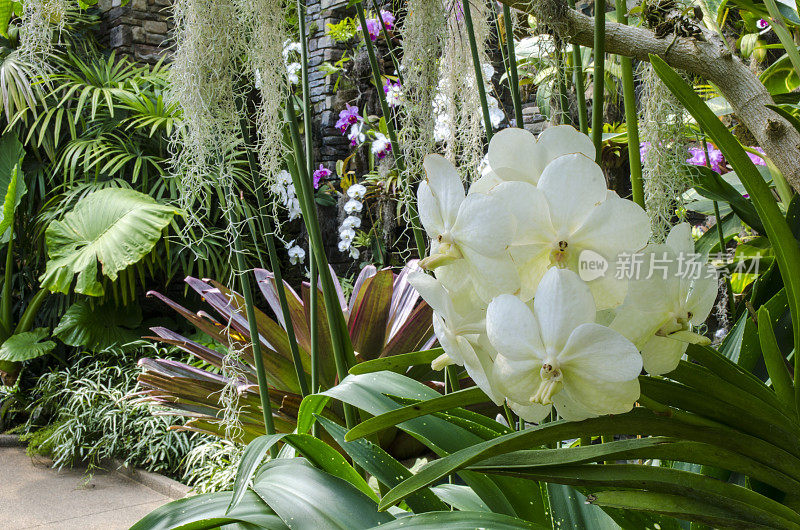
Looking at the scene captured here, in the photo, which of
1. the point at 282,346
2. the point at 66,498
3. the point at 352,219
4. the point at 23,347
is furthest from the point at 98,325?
the point at 282,346

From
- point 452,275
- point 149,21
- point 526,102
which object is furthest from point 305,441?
point 149,21

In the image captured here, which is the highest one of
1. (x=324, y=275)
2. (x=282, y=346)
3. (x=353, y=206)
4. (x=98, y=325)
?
(x=324, y=275)

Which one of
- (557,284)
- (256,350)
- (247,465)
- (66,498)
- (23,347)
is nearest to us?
(557,284)

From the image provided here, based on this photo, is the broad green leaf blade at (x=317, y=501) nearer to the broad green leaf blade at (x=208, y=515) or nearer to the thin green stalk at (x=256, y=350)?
the broad green leaf blade at (x=208, y=515)

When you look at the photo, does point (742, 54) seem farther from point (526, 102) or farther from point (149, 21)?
point (149, 21)

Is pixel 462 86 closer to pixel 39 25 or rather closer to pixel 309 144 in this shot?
pixel 309 144

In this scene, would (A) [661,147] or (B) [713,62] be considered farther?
(A) [661,147]

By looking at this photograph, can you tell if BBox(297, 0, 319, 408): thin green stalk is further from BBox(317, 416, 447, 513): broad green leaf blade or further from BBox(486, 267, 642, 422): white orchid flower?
BBox(486, 267, 642, 422): white orchid flower

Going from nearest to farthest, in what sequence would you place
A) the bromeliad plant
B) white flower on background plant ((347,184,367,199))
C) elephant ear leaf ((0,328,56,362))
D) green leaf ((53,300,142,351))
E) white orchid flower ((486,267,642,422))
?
white orchid flower ((486,267,642,422))
the bromeliad plant
elephant ear leaf ((0,328,56,362))
green leaf ((53,300,142,351))
white flower on background plant ((347,184,367,199))

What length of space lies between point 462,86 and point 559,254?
1.49 feet

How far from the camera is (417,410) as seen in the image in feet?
1.35

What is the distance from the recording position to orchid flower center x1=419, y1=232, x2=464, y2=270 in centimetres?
36

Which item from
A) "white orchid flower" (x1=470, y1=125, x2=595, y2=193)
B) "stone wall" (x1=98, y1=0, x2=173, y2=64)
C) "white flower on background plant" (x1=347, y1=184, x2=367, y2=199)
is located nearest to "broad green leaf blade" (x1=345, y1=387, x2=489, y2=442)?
"white orchid flower" (x1=470, y1=125, x2=595, y2=193)

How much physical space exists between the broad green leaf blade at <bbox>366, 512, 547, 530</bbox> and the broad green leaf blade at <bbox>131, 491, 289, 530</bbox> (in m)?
0.15
